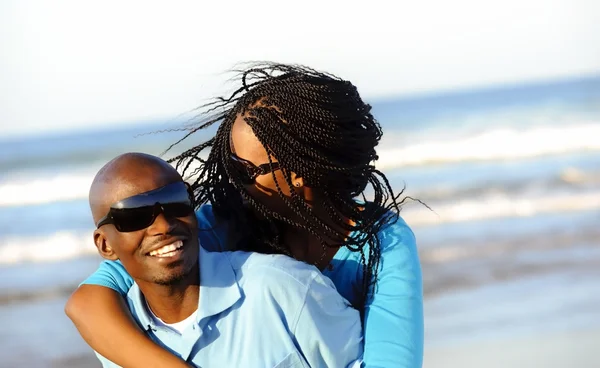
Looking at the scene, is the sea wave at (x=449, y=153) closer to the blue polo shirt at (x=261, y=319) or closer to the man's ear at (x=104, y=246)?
the man's ear at (x=104, y=246)

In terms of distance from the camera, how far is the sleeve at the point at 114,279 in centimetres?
321

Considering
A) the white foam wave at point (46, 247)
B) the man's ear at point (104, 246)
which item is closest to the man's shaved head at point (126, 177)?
the man's ear at point (104, 246)

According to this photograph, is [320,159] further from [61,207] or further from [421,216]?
[61,207]

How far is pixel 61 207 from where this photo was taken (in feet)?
54.7

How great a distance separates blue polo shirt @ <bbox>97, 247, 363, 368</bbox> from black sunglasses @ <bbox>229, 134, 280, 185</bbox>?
587 millimetres

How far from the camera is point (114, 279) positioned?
10.6ft

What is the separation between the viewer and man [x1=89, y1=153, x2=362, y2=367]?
282 centimetres

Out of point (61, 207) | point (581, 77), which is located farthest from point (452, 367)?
point (581, 77)

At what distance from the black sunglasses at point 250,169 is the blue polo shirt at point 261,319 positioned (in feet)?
1.93

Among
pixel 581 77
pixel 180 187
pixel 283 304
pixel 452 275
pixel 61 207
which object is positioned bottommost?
pixel 581 77

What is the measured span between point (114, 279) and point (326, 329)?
831 mm

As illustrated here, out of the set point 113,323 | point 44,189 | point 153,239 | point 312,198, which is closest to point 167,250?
point 153,239

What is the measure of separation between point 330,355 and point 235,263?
17.2 inches

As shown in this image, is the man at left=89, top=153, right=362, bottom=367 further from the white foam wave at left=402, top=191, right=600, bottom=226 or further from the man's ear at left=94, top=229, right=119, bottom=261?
the white foam wave at left=402, top=191, right=600, bottom=226
